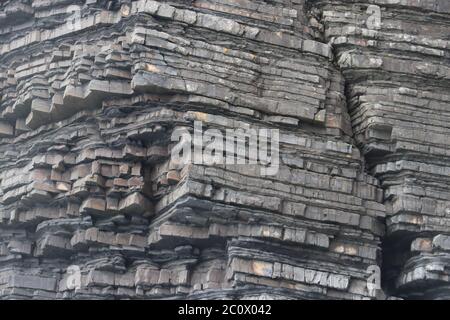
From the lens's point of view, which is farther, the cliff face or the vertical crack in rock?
the vertical crack in rock

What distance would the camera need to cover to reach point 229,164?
33156 millimetres

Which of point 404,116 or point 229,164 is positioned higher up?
point 404,116

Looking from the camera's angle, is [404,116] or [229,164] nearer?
[229,164]

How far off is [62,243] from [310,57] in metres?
6.59

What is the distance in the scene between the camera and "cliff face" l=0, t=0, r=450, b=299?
32.9m

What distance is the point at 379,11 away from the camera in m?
36.3

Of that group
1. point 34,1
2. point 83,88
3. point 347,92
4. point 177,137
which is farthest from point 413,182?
point 34,1

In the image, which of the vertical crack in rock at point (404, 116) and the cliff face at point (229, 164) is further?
the vertical crack in rock at point (404, 116)

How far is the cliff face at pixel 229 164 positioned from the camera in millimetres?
32875

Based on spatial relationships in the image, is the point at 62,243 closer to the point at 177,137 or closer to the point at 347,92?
the point at 177,137
